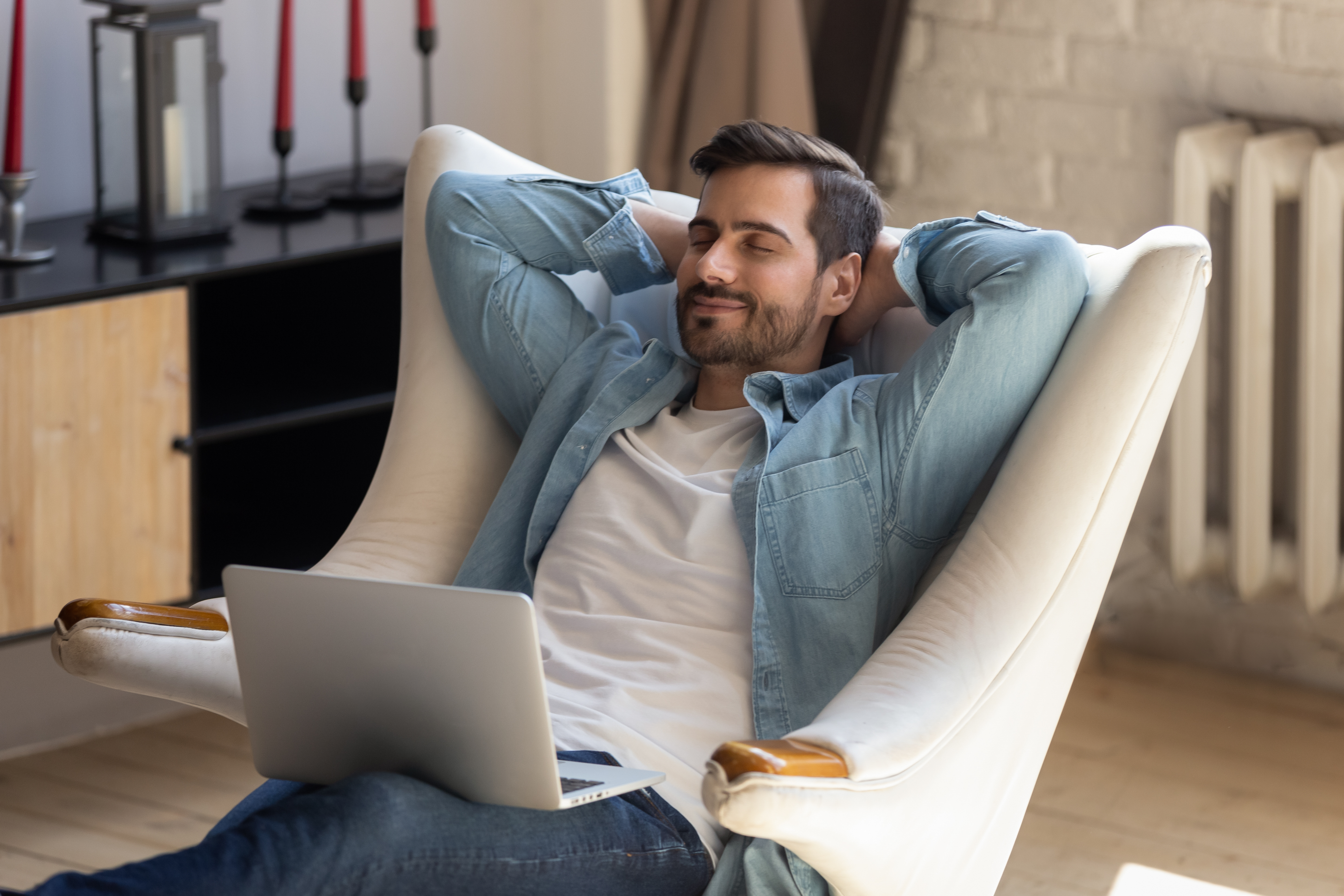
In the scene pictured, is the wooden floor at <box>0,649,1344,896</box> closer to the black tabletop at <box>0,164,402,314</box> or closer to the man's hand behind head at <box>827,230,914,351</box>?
the black tabletop at <box>0,164,402,314</box>

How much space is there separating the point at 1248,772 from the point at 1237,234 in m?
0.84

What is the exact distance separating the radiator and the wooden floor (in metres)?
0.22

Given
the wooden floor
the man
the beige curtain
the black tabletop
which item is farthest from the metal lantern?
the beige curtain

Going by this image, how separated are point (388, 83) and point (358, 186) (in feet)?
1.19

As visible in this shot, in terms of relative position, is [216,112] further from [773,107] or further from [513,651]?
[513,651]

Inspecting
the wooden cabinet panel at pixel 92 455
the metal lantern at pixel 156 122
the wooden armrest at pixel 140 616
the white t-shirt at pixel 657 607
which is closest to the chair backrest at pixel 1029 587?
the white t-shirt at pixel 657 607

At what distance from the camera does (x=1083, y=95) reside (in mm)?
2766

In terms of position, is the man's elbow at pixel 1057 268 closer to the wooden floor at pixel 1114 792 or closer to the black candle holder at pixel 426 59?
the wooden floor at pixel 1114 792

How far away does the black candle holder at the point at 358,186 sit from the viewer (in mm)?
2648

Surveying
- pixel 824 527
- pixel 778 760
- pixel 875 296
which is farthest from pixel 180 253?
pixel 778 760

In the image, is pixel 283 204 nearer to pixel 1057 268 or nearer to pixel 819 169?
pixel 819 169

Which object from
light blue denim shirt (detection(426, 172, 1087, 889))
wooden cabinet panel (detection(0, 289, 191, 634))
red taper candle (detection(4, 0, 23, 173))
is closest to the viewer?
light blue denim shirt (detection(426, 172, 1087, 889))

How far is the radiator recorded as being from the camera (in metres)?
2.50

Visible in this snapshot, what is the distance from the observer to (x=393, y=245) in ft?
8.23
